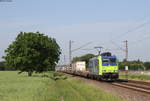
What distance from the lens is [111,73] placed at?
42812mm

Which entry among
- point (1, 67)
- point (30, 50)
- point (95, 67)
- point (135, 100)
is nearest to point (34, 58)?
point (30, 50)

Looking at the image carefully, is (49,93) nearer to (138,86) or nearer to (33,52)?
(138,86)

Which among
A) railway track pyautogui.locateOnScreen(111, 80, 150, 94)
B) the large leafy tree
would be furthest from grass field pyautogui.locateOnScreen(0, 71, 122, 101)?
the large leafy tree

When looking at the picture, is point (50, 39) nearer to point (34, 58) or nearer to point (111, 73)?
point (34, 58)

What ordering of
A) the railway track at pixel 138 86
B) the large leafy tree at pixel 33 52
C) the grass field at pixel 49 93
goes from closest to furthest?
the grass field at pixel 49 93, the railway track at pixel 138 86, the large leafy tree at pixel 33 52

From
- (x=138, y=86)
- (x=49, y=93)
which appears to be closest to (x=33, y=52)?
(x=138, y=86)

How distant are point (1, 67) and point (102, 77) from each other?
16096 centimetres

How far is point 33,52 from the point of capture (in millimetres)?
60406

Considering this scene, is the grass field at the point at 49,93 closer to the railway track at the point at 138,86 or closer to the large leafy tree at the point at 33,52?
the railway track at the point at 138,86

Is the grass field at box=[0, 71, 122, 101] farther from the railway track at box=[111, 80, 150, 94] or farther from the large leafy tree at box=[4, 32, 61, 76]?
the large leafy tree at box=[4, 32, 61, 76]

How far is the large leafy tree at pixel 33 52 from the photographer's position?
6125 cm

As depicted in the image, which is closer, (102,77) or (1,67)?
(102,77)

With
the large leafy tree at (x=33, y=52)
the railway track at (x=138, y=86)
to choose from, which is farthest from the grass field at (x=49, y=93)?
the large leafy tree at (x=33, y=52)

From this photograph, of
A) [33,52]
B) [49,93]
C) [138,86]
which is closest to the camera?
[49,93]
